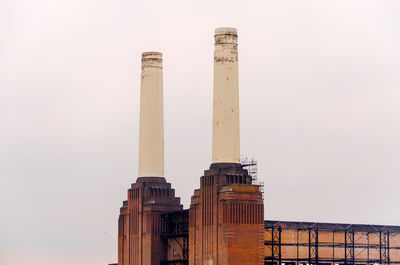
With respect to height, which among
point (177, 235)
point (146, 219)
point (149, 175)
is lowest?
point (177, 235)

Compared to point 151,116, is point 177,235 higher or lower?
lower

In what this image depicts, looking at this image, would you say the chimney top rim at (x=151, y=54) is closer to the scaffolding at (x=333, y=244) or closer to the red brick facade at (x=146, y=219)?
the red brick facade at (x=146, y=219)

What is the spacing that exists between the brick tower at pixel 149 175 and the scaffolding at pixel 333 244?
15725 mm

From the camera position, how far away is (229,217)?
415 feet

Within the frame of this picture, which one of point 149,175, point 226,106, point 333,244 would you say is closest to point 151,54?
point 149,175

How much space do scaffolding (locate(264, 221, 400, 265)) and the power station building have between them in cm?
11

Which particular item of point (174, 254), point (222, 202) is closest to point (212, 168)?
point (222, 202)

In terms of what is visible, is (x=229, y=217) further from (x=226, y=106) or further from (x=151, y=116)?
(x=151, y=116)

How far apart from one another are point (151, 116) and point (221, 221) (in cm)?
2383

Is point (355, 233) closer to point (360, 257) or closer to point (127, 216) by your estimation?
point (360, 257)

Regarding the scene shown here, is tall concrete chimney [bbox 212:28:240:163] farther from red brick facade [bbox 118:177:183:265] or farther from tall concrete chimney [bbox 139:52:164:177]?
tall concrete chimney [bbox 139:52:164:177]

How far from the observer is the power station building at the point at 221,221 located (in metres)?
128

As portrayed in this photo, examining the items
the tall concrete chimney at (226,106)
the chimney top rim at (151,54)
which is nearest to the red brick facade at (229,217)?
the tall concrete chimney at (226,106)

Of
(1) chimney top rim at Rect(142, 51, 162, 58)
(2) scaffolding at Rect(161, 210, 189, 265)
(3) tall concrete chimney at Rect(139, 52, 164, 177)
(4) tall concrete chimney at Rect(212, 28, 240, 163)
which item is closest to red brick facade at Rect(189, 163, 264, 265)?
(4) tall concrete chimney at Rect(212, 28, 240, 163)
